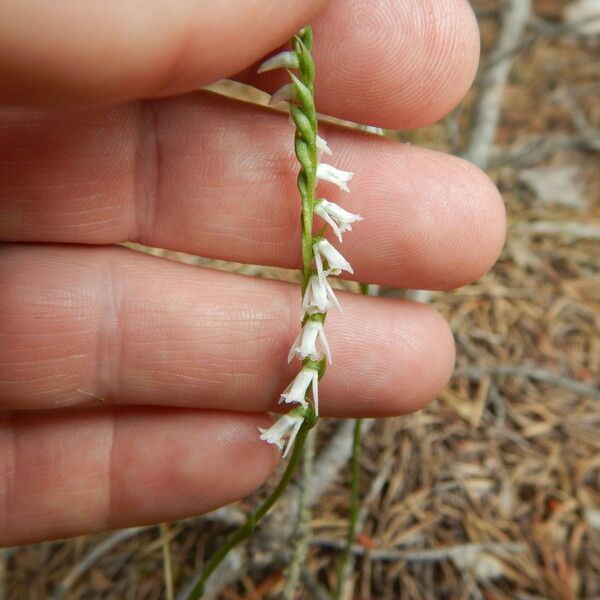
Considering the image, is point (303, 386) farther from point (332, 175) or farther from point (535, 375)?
point (535, 375)

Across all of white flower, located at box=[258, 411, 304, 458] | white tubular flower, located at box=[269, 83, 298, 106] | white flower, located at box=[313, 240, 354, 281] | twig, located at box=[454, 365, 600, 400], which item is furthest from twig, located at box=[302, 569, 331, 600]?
white tubular flower, located at box=[269, 83, 298, 106]

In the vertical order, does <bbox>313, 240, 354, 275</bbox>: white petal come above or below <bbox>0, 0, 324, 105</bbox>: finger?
below

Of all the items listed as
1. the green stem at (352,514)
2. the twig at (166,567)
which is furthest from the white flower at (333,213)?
the twig at (166,567)

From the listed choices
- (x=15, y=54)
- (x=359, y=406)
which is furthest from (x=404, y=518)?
(x=15, y=54)

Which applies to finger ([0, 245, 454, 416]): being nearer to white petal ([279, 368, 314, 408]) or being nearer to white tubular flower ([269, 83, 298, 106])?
white petal ([279, 368, 314, 408])

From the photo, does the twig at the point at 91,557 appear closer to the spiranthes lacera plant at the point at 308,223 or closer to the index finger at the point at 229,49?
the spiranthes lacera plant at the point at 308,223

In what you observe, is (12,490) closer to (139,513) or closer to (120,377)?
(139,513)
